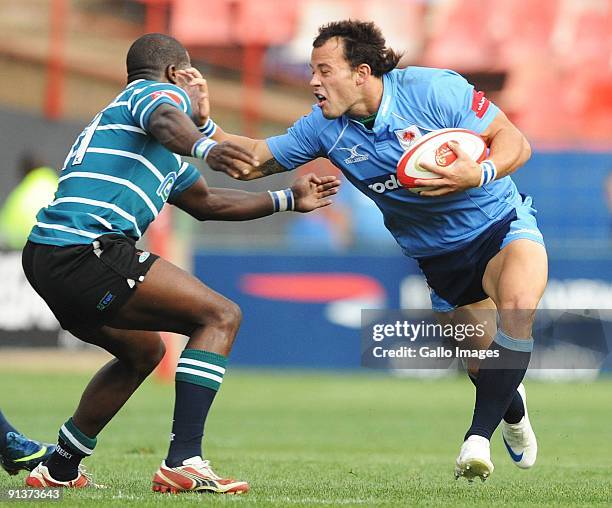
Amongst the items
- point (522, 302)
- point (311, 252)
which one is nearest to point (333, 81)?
point (522, 302)

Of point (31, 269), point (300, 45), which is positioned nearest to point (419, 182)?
point (31, 269)

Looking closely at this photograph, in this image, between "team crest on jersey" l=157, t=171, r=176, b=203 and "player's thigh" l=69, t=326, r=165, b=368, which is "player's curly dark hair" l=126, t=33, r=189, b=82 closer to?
"team crest on jersey" l=157, t=171, r=176, b=203

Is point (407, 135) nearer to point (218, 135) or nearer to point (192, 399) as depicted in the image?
point (218, 135)

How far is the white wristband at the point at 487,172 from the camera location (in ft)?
18.3

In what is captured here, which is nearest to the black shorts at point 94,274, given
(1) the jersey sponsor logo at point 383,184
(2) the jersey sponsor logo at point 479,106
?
(1) the jersey sponsor logo at point 383,184

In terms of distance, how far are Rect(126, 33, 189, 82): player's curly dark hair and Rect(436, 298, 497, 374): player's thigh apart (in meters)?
2.20

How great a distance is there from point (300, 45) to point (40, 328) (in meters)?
6.95

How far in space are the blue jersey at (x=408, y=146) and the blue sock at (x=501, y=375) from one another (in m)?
0.71

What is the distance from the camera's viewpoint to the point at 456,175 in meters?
5.55

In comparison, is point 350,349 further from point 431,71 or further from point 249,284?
point 431,71

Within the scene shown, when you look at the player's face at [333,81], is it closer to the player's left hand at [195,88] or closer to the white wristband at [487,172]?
the player's left hand at [195,88]

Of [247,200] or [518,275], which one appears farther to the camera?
[247,200]

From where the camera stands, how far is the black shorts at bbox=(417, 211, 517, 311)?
6098 millimetres

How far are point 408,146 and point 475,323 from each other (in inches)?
48.1
